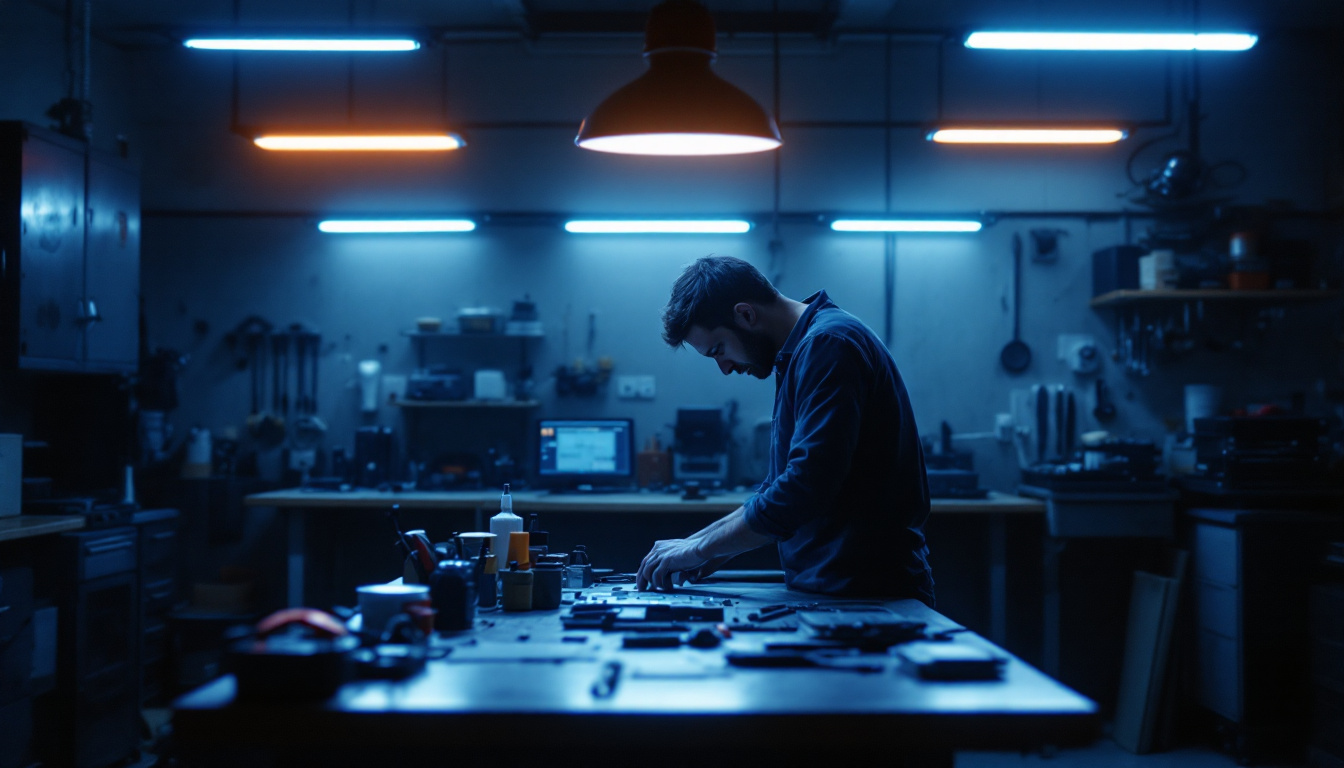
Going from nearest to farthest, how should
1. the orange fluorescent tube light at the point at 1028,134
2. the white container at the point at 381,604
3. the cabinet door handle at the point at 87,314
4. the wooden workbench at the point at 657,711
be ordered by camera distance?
the wooden workbench at the point at 657,711, the white container at the point at 381,604, the cabinet door handle at the point at 87,314, the orange fluorescent tube light at the point at 1028,134

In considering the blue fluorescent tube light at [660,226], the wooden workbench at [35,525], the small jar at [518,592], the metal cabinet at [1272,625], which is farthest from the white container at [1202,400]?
the wooden workbench at [35,525]

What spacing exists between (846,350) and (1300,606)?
3.00 m

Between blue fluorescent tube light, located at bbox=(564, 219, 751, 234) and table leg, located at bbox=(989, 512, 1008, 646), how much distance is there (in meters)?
1.94

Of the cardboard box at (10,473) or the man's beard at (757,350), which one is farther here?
the cardboard box at (10,473)

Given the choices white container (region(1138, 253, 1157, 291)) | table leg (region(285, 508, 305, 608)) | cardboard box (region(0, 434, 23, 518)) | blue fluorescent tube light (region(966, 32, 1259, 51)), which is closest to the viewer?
cardboard box (region(0, 434, 23, 518))

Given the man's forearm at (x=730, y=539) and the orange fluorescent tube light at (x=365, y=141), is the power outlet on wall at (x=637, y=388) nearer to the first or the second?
the orange fluorescent tube light at (x=365, y=141)

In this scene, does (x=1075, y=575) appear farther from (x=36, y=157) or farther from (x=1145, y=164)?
(x=36, y=157)

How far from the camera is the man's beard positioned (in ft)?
8.47

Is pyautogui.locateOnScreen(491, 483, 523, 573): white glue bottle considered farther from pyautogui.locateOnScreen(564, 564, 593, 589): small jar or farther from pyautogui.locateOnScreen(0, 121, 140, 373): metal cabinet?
pyautogui.locateOnScreen(0, 121, 140, 373): metal cabinet

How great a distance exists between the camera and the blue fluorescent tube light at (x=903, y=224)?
203 inches

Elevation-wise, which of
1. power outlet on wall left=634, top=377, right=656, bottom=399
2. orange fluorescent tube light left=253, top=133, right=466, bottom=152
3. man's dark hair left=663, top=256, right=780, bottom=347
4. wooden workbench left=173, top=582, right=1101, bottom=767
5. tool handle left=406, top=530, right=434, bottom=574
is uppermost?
orange fluorescent tube light left=253, top=133, right=466, bottom=152

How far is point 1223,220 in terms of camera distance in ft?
17.3

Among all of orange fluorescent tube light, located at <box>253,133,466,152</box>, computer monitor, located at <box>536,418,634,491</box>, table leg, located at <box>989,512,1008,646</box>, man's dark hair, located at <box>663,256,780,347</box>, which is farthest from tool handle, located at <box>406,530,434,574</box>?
table leg, located at <box>989,512,1008,646</box>

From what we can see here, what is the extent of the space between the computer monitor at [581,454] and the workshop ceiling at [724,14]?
2.07 meters
